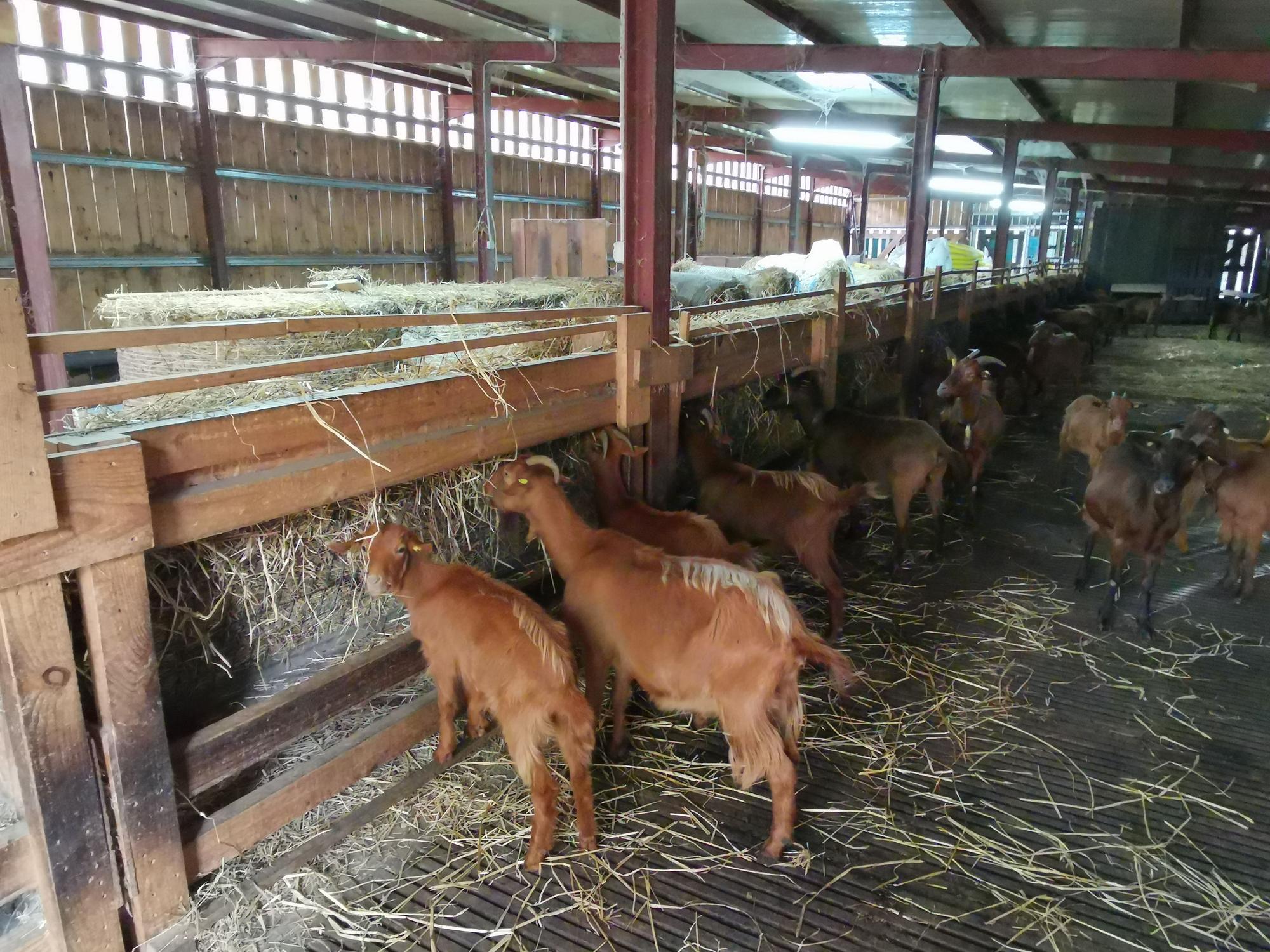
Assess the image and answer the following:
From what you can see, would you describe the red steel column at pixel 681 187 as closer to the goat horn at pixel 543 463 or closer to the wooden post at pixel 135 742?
the goat horn at pixel 543 463

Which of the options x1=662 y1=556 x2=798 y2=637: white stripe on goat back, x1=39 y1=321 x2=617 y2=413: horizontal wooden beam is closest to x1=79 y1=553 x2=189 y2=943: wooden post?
x1=39 y1=321 x2=617 y2=413: horizontal wooden beam

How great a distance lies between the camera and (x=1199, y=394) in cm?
1376

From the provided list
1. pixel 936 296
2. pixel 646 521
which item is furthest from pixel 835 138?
pixel 646 521

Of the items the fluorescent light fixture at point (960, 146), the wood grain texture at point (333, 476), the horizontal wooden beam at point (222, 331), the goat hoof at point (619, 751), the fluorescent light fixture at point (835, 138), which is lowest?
the goat hoof at point (619, 751)

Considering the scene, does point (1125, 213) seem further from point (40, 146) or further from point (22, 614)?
point (22, 614)

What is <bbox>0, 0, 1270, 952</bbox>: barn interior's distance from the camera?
257 cm

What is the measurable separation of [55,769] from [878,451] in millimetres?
5308

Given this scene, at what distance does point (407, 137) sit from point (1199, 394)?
1457 cm

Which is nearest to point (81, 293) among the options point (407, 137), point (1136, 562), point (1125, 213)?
point (407, 137)

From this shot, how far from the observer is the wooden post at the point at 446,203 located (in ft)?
53.6

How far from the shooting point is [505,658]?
3.15m

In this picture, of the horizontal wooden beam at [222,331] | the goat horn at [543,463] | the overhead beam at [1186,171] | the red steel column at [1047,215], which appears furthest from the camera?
the red steel column at [1047,215]

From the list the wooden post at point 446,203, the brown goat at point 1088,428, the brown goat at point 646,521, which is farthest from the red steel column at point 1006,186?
the brown goat at point 646,521

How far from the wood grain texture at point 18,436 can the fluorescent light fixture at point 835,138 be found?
17430 millimetres
